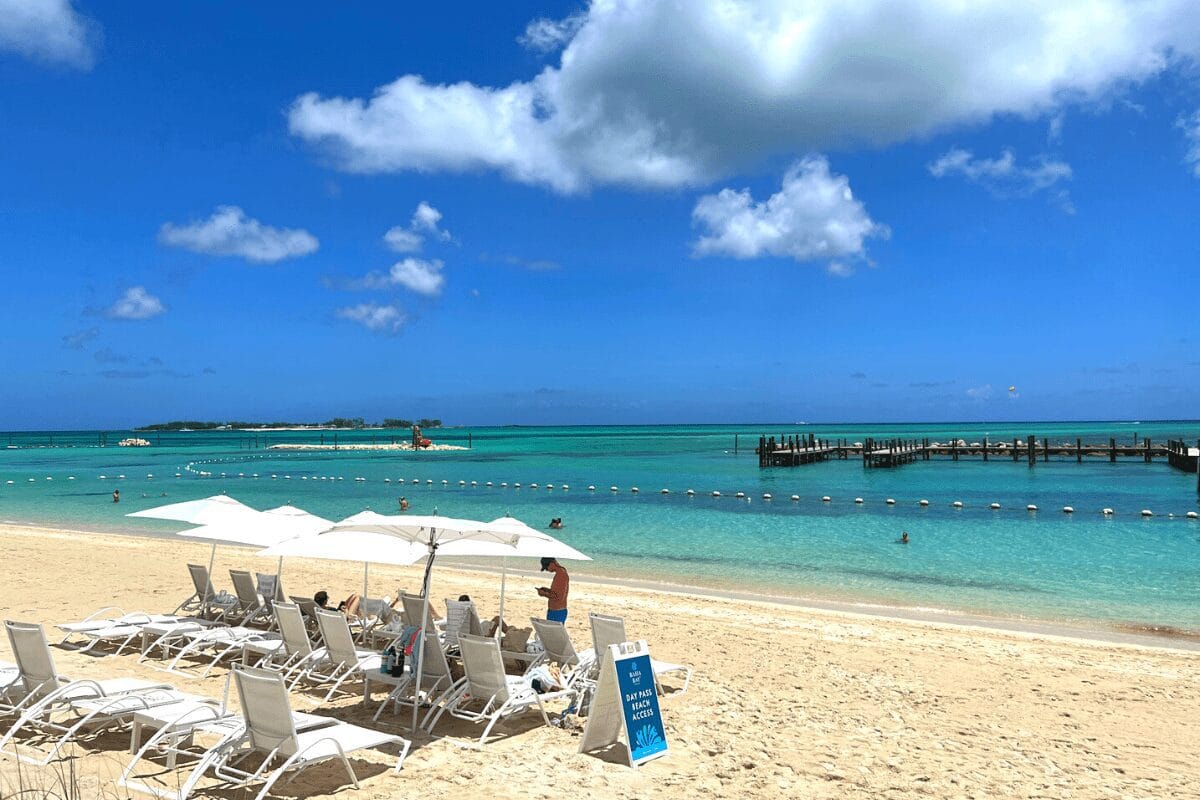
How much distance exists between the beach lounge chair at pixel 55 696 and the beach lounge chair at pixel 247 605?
3500 mm

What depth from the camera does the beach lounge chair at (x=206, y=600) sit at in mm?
10875

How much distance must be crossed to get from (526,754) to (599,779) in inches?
27.5

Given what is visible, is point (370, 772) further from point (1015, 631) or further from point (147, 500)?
point (147, 500)

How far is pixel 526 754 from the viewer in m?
6.29

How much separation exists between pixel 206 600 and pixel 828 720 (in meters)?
7.88

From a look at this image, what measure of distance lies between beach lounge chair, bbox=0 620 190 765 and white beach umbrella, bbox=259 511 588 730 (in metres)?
1.49

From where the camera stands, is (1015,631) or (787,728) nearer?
(787,728)

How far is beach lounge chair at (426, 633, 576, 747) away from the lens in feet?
22.0

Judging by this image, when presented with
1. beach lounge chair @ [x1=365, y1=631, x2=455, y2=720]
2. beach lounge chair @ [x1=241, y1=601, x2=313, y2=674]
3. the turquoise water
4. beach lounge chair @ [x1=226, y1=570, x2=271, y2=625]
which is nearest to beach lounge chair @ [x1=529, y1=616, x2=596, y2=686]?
beach lounge chair @ [x1=365, y1=631, x2=455, y2=720]

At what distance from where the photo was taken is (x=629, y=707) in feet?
20.2

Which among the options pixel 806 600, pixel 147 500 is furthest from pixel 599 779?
pixel 147 500

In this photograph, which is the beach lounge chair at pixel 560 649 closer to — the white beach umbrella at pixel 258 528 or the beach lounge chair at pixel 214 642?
the white beach umbrella at pixel 258 528

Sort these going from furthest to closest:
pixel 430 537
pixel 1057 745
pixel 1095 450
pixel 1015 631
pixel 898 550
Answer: pixel 1095 450
pixel 898 550
pixel 1015 631
pixel 430 537
pixel 1057 745

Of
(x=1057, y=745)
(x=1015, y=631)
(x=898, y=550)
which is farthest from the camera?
(x=898, y=550)
